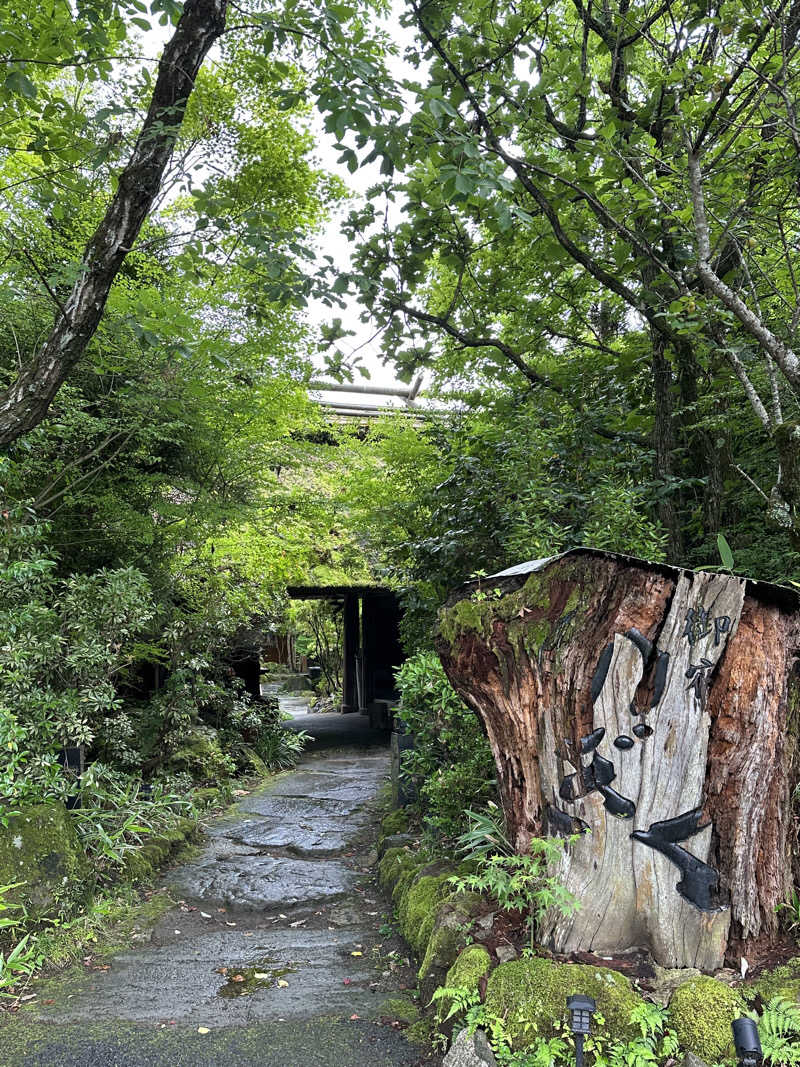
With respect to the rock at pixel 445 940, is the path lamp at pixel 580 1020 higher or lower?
higher

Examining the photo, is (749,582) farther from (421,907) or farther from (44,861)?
(44,861)

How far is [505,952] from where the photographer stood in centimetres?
320

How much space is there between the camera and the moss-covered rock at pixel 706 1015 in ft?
8.42

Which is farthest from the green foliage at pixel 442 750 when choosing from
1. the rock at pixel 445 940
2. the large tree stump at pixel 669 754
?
the large tree stump at pixel 669 754

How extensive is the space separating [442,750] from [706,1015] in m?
2.90

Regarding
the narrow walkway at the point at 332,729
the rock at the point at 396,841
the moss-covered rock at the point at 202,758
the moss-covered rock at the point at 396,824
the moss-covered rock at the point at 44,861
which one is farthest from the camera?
the narrow walkway at the point at 332,729

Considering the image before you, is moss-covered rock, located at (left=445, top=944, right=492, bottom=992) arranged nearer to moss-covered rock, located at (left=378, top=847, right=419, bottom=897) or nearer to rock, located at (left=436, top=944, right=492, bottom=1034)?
rock, located at (left=436, top=944, right=492, bottom=1034)

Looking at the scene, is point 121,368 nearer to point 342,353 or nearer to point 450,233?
point 342,353

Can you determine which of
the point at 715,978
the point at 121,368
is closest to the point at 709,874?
the point at 715,978

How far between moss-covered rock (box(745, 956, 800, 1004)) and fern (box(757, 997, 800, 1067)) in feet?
0.19

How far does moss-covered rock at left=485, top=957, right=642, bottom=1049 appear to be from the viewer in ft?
8.92

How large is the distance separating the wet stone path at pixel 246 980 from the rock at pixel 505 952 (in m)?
0.54

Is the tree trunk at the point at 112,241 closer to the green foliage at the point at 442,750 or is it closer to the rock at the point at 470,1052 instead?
the green foliage at the point at 442,750

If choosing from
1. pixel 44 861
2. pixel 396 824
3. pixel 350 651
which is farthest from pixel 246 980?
pixel 350 651
